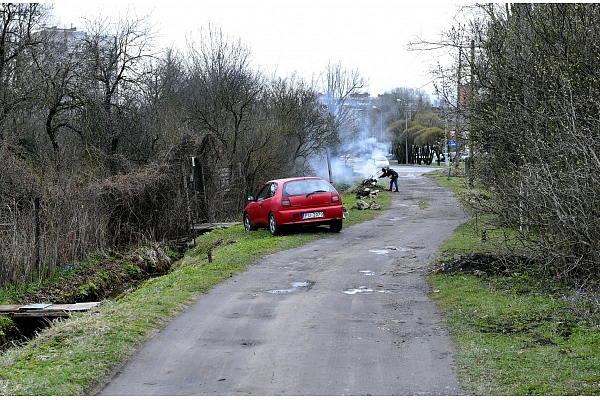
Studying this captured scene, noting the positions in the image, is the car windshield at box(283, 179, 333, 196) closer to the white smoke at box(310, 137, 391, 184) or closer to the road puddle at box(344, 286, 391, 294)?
the road puddle at box(344, 286, 391, 294)

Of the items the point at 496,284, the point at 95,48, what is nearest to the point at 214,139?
the point at 95,48

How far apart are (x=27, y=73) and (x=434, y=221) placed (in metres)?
14.9

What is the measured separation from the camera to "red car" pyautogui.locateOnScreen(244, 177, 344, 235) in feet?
59.8

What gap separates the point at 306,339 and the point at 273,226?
443 inches

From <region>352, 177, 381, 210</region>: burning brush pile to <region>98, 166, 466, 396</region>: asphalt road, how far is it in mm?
12641

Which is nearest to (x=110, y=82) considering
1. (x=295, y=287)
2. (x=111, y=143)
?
(x=111, y=143)

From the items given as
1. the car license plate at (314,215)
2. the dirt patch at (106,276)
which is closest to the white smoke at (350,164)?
the car license plate at (314,215)

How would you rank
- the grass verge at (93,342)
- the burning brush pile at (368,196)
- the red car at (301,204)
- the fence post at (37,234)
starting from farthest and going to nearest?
the burning brush pile at (368,196), the red car at (301,204), the fence post at (37,234), the grass verge at (93,342)

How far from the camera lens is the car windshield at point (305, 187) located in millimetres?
18359

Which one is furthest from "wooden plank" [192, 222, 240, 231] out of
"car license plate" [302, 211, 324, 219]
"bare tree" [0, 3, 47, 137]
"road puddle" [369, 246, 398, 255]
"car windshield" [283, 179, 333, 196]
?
"road puddle" [369, 246, 398, 255]

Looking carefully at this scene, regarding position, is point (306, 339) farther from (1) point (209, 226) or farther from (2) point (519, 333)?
(1) point (209, 226)

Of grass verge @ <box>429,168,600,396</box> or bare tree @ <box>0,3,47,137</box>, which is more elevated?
bare tree @ <box>0,3,47,137</box>

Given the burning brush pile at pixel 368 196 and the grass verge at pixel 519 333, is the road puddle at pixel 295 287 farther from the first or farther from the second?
the burning brush pile at pixel 368 196

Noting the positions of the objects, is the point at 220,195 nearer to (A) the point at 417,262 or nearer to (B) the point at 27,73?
(B) the point at 27,73
